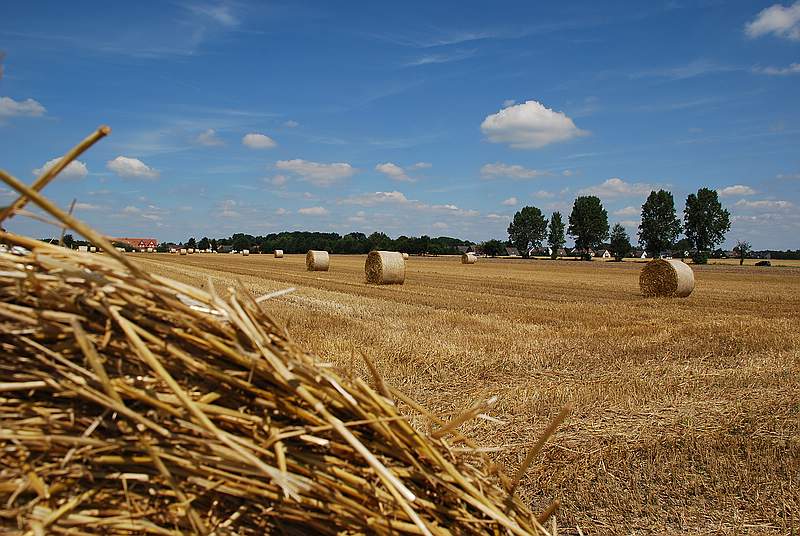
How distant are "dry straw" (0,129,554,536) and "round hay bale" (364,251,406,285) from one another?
66.6 feet

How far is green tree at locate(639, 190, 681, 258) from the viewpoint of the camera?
328 ft

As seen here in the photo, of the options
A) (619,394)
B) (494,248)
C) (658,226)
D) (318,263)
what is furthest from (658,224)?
(619,394)

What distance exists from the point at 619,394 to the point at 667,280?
1470 centimetres

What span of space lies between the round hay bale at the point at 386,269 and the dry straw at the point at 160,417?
20.3 meters

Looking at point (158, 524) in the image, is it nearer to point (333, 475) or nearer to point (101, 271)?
point (333, 475)

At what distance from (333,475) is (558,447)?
3241 millimetres

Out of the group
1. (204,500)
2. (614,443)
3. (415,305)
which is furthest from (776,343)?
(204,500)

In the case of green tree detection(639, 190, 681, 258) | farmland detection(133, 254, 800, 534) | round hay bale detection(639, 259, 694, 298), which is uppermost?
green tree detection(639, 190, 681, 258)

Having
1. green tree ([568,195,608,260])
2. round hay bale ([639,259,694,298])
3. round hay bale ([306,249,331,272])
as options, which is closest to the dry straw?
round hay bale ([639,259,694,298])

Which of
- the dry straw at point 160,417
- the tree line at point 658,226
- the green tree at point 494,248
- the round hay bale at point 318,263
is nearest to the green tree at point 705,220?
the tree line at point 658,226

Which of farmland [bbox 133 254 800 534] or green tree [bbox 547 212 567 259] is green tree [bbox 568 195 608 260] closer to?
green tree [bbox 547 212 567 259]

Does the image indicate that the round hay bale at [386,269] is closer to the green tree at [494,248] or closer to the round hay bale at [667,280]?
the round hay bale at [667,280]

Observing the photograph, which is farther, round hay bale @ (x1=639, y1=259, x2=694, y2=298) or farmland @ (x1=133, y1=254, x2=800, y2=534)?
round hay bale @ (x1=639, y1=259, x2=694, y2=298)

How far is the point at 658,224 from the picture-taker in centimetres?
10062
